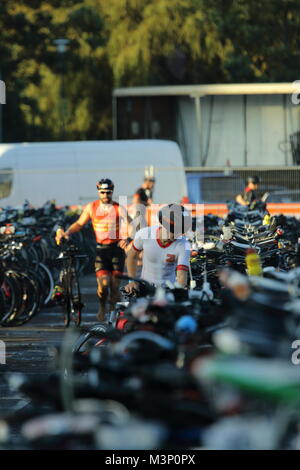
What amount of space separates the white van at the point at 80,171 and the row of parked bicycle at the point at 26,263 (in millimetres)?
4917

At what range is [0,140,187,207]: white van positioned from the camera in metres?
26.5

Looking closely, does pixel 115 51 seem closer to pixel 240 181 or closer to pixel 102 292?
pixel 240 181

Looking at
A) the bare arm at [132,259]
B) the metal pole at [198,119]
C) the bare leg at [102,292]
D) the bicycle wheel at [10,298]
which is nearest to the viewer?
the bare arm at [132,259]

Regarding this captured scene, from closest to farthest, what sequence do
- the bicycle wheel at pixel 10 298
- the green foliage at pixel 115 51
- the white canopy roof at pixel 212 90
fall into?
1. the bicycle wheel at pixel 10 298
2. the white canopy roof at pixel 212 90
3. the green foliage at pixel 115 51

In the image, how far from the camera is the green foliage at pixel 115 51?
43.9 meters

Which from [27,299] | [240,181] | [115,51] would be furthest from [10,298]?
[115,51]

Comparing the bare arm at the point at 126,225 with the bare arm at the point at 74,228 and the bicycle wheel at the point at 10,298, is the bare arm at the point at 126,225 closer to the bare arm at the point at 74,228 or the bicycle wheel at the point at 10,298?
the bare arm at the point at 74,228

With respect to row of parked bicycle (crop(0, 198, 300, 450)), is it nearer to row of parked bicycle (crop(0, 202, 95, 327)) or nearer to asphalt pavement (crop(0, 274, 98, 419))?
asphalt pavement (crop(0, 274, 98, 419))

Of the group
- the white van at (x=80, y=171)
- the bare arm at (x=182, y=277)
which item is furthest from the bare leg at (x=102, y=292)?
the white van at (x=80, y=171)

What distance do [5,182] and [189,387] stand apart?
21830 mm

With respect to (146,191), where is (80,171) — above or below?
above

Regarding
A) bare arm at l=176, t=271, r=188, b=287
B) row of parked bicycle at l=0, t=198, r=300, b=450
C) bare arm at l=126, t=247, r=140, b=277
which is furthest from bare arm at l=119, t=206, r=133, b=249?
row of parked bicycle at l=0, t=198, r=300, b=450

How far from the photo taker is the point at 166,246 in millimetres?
11141

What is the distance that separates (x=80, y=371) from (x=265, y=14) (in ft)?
123
